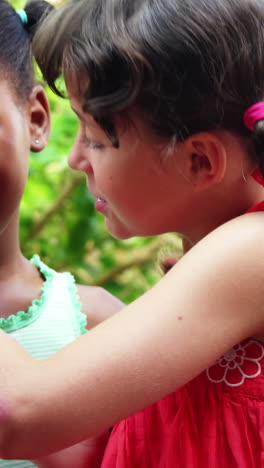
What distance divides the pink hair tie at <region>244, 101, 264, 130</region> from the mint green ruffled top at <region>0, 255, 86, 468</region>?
0.53 m

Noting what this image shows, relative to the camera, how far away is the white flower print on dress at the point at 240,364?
936 millimetres

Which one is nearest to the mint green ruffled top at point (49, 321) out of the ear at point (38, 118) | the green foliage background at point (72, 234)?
the ear at point (38, 118)

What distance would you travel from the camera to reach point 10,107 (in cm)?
121

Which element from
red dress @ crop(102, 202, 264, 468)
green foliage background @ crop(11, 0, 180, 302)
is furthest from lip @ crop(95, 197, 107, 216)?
green foliage background @ crop(11, 0, 180, 302)

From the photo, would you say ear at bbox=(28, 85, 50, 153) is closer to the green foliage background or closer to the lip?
the lip

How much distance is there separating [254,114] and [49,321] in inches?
21.9

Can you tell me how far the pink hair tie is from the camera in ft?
2.94

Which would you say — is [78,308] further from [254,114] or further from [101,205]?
[254,114]

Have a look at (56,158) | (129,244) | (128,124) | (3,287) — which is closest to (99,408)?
(128,124)

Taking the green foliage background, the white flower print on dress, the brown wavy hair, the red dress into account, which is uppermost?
the brown wavy hair

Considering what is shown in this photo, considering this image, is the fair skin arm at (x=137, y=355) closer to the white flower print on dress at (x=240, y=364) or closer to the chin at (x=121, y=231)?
the white flower print on dress at (x=240, y=364)

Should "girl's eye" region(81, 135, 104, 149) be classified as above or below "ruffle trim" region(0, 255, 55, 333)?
above

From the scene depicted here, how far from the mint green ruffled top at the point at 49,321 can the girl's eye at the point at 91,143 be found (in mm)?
354

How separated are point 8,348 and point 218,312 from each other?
0.26 metres
